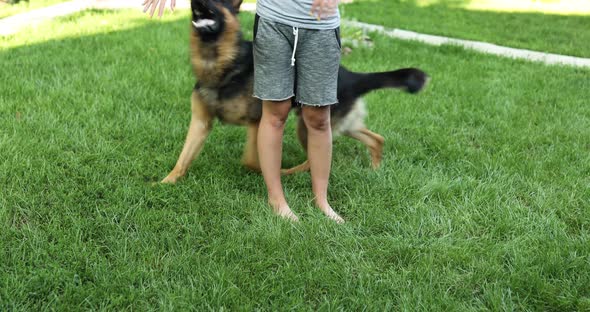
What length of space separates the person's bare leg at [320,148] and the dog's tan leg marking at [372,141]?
662mm

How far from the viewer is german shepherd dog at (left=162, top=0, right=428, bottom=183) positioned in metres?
2.88


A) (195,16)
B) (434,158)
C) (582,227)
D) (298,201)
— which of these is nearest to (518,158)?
(434,158)

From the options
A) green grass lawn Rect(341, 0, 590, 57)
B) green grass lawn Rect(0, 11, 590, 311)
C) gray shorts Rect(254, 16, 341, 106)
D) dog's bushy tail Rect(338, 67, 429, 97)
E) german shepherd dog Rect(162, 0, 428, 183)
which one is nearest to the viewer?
green grass lawn Rect(0, 11, 590, 311)

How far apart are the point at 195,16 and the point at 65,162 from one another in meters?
1.24

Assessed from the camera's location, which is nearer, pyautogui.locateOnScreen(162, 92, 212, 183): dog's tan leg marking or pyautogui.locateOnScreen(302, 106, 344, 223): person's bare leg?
pyautogui.locateOnScreen(302, 106, 344, 223): person's bare leg

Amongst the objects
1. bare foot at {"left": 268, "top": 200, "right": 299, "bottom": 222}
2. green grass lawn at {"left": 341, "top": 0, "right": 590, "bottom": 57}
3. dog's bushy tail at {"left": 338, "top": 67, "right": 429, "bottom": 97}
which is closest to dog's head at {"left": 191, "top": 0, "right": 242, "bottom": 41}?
dog's bushy tail at {"left": 338, "top": 67, "right": 429, "bottom": 97}

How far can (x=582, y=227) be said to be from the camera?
2.78 meters

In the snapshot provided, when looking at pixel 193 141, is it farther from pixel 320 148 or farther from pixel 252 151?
pixel 320 148

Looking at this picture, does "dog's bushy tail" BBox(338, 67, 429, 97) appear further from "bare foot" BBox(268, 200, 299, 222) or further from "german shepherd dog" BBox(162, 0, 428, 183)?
"bare foot" BBox(268, 200, 299, 222)

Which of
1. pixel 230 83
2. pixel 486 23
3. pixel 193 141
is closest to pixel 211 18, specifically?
pixel 230 83

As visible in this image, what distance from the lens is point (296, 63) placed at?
2607mm

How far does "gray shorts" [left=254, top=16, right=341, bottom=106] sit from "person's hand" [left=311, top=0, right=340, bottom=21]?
181mm

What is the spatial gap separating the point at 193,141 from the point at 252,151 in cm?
36

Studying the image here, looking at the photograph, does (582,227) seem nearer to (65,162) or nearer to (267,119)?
(267,119)
